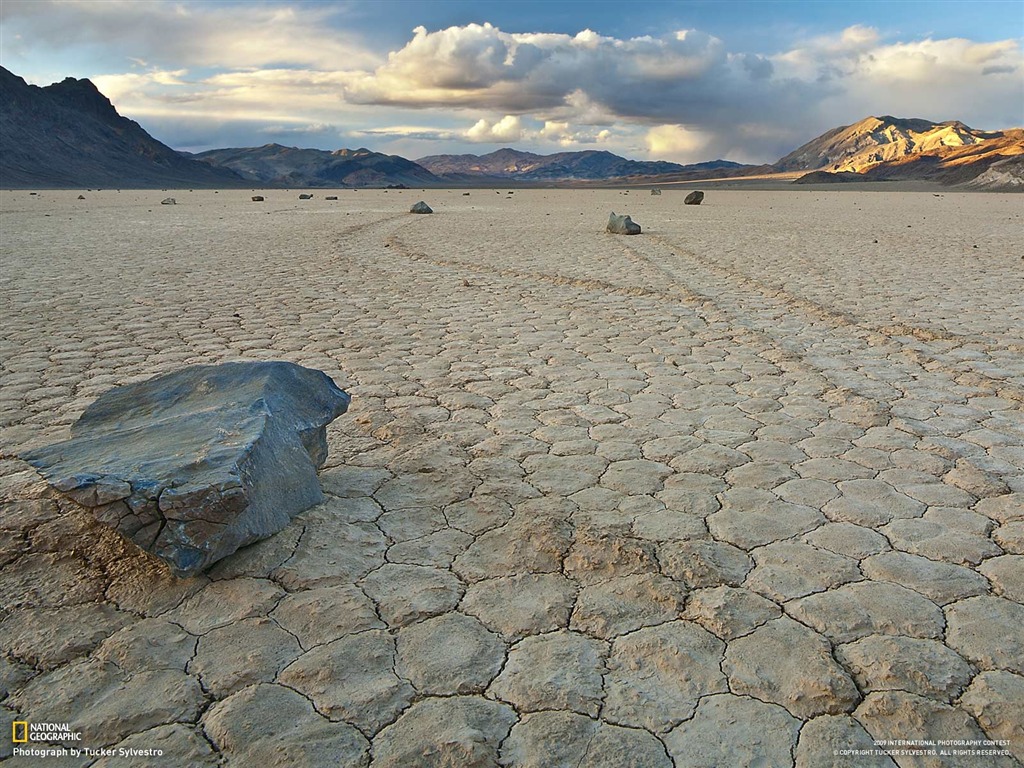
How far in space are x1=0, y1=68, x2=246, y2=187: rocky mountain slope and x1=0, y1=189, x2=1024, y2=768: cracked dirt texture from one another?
6641 centimetres

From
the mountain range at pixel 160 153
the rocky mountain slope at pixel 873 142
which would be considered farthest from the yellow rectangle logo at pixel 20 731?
the rocky mountain slope at pixel 873 142

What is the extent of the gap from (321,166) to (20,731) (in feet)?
513

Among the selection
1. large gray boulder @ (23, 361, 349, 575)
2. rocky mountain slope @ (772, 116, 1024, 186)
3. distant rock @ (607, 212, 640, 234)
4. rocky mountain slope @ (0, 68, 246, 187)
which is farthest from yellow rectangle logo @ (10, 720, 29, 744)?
rocky mountain slope @ (772, 116, 1024, 186)

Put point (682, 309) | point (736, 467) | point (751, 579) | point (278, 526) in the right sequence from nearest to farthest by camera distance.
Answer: point (751, 579) → point (278, 526) → point (736, 467) → point (682, 309)

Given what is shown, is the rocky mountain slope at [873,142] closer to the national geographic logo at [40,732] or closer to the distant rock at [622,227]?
the distant rock at [622,227]

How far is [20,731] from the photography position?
171 cm

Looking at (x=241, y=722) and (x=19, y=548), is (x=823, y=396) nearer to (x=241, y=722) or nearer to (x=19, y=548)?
(x=241, y=722)

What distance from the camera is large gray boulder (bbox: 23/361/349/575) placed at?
6.95 feet

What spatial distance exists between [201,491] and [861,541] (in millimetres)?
2030

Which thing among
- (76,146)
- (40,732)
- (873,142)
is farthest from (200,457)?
(873,142)

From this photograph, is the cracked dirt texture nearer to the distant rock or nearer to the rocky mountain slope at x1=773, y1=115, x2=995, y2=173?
the distant rock

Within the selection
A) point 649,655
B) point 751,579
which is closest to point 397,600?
point 649,655

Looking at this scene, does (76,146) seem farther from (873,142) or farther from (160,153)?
(873,142)

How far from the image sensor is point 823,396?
407 cm
